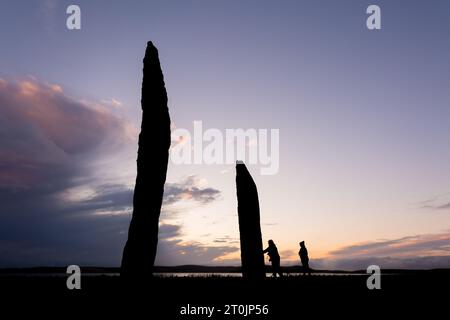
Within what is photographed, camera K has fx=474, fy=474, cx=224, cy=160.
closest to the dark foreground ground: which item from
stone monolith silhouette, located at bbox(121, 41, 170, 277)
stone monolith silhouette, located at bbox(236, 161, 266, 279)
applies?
stone monolith silhouette, located at bbox(121, 41, 170, 277)

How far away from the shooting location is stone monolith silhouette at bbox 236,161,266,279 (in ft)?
62.1

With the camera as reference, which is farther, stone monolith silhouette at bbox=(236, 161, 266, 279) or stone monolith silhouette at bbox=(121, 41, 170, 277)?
stone monolith silhouette at bbox=(236, 161, 266, 279)

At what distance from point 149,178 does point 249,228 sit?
18.5 feet

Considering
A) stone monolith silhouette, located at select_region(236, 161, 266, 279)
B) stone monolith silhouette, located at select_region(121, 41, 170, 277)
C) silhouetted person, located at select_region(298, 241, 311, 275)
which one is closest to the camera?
stone monolith silhouette, located at select_region(121, 41, 170, 277)

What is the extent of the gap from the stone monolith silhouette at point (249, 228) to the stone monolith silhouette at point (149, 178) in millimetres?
4852

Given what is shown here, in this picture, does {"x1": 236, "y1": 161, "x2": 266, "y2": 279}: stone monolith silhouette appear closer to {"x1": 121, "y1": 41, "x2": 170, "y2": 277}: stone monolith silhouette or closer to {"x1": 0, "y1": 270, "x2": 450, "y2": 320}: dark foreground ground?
{"x1": 0, "y1": 270, "x2": 450, "y2": 320}: dark foreground ground

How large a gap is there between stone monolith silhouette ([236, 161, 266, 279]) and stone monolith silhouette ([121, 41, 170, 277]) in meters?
4.85

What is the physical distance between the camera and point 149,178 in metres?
15.5

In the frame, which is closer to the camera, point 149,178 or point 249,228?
point 149,178
